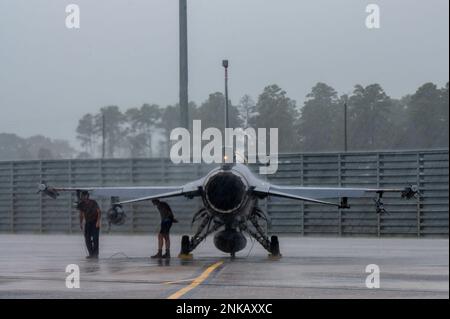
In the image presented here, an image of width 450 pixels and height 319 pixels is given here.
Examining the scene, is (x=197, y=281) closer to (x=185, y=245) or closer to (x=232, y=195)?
(x=232, y=195)

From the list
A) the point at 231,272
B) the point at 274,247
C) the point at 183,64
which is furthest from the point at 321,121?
the point at 231,272

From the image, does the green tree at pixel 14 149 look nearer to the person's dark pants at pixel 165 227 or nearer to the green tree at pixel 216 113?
the green tree at pixel 216 113

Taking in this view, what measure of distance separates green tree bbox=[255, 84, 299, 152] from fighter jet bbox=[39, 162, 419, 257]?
17033mm

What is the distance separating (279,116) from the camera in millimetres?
44469

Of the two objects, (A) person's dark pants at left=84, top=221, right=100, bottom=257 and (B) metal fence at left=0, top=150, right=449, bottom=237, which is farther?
(B) metal fence at left=0, top=150, right=449, bottom=237

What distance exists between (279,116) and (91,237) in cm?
1996

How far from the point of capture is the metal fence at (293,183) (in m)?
37.1

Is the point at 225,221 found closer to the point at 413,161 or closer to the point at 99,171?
the point at 413,161

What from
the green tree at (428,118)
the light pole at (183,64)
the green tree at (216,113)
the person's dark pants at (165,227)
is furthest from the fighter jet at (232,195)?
the green tree at (428,118)

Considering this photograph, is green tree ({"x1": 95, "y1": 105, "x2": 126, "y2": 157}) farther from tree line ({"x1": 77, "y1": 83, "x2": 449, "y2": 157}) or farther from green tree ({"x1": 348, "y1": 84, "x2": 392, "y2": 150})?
green tree ({"x1": 348, "y1": 84, "x2": 392, "y2": 150})

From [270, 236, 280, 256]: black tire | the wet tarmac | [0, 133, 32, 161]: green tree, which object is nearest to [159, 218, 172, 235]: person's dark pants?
the wet tarmac

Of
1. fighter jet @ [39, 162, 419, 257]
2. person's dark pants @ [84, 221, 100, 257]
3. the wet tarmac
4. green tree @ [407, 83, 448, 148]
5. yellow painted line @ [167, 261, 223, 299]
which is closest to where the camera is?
yellow painted line @ [167, 261, 223, 299]

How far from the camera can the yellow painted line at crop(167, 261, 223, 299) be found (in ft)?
48.2

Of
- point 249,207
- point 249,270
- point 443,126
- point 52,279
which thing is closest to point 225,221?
point 249,207
